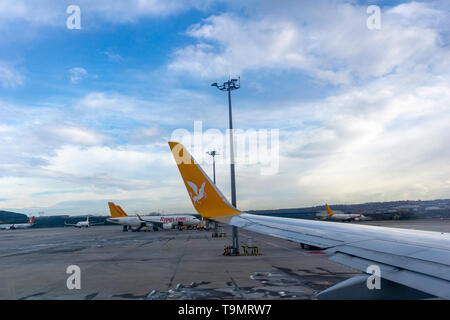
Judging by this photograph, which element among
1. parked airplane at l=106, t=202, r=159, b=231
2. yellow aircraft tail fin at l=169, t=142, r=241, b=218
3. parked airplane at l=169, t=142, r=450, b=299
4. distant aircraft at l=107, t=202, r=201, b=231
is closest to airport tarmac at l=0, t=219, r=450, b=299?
yellow aircraft tail fin at l=169, t=142, r=241, b=218

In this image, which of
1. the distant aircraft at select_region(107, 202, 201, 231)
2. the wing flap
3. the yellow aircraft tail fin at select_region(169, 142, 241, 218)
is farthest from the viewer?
the distant aircraft at select_region(107, 202, 201, 231)

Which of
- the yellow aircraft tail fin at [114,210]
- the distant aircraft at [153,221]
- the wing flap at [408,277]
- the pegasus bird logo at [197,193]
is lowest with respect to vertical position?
the distant aircraft at [153,221]

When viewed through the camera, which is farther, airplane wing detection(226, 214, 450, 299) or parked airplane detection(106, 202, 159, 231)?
parked airplane detection(106, 202, 159, 231)

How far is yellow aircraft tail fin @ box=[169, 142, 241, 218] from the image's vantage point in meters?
6.24

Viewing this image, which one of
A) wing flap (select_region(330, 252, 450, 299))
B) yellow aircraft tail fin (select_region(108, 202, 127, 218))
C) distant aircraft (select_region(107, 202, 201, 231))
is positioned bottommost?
distant aircraft (select_region(107, 202, 201, 231))

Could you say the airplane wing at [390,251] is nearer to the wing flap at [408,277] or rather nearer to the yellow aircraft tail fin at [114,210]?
the wing flap at [408,277]

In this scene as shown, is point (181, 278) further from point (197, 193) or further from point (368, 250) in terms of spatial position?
point (368, 250)

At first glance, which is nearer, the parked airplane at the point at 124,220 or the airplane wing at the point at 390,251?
the airplane wing at the point at 390,251

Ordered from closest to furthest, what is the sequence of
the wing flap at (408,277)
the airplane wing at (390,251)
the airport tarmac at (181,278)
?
the wing flap at (408,277) → the airplane wing at (390,251) → the airport tarmac at (181,278)

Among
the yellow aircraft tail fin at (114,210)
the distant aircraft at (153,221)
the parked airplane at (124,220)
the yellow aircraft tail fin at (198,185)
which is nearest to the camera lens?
the yellow aircraft tail fin at (198,185)

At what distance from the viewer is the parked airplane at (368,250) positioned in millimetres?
3088

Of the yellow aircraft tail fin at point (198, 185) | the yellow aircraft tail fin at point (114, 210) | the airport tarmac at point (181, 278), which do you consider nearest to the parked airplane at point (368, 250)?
the yellow aircraft tail fin at point (198, 185)

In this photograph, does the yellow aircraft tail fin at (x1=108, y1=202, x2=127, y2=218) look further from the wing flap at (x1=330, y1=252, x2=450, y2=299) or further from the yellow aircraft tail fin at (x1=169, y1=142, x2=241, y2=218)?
A: the wing flap at (x1=330, y1=252, x2=450, y2=299)
